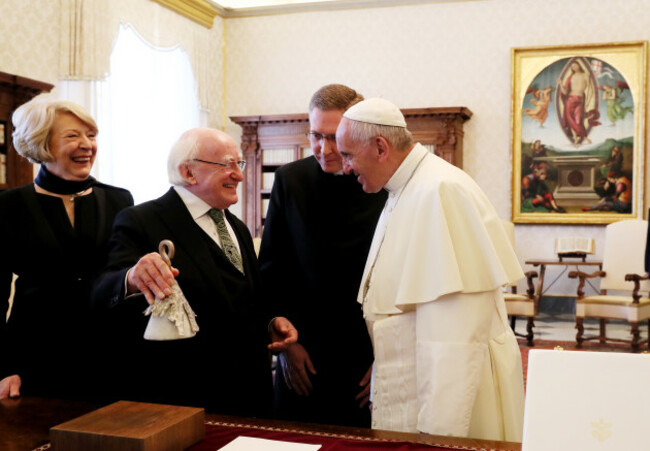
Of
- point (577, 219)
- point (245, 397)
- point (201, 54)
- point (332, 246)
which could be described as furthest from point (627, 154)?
A: point (245, 397)

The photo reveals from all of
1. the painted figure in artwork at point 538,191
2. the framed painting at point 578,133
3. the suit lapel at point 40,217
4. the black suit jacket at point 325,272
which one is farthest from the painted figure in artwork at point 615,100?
the suit lapel at point 40,217

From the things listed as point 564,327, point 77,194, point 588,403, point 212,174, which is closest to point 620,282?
point 564,327

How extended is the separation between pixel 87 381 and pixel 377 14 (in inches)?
382

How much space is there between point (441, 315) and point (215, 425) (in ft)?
2.54

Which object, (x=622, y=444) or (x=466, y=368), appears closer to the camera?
(x=622, y=444)

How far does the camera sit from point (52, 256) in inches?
102

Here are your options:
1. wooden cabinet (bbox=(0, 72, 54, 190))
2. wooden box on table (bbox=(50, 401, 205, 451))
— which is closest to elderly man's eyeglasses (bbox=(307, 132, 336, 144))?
wooden box on table (bbox=(50, 401, 205, 451))

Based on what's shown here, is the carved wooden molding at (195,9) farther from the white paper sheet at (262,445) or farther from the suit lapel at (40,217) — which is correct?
the white paper sheet at (262,445)

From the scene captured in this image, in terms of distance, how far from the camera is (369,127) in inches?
91.5

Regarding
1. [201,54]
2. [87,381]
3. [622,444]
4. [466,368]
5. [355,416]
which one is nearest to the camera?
[622,444]

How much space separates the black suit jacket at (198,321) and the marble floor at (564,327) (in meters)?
7.07

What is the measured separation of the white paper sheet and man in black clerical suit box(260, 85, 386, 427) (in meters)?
1.14

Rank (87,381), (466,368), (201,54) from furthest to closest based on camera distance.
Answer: (201,54)
(87,381)
(466,368)

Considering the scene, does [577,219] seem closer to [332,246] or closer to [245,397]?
[332,246]
